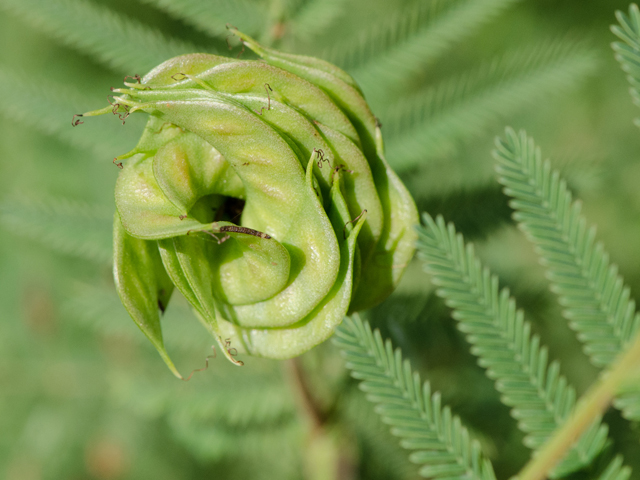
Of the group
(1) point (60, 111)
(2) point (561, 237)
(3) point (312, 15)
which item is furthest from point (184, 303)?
(2) point (561, 237)

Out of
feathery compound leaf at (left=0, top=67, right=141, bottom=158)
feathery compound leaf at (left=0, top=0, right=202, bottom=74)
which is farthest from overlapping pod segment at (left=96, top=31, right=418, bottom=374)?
feathery compound leaf at (left=0, top=67, right=141, bottom=158)

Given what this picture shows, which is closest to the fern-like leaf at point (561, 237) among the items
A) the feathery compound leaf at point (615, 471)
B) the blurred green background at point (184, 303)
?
the feathery compound leaf at point (615, 471)

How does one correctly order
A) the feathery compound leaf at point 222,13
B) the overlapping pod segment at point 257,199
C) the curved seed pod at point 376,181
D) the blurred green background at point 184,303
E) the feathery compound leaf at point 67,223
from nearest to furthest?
the overlapping pod segment at point 257,199, the curved seed pod at point 376,181, the feathery compound leaf at point 222,13, the blurred green background at point 184,303, the feathery compound leaf at point 67,223

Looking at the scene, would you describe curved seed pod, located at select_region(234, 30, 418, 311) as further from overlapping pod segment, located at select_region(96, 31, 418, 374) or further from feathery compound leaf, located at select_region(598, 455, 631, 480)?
feathery compound leaf, located at select_region(598, 455, 631, 480)

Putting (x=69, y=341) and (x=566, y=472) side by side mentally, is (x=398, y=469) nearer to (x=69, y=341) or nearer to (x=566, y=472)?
(x=566, y=472)

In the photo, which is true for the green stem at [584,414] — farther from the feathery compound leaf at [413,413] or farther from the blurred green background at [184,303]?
the blurred green background at [184,303]

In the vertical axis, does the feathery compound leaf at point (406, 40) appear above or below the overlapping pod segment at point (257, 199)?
above

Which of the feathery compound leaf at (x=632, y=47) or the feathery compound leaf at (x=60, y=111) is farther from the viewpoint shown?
the feathery compound leaf at (x=60, y=111)
